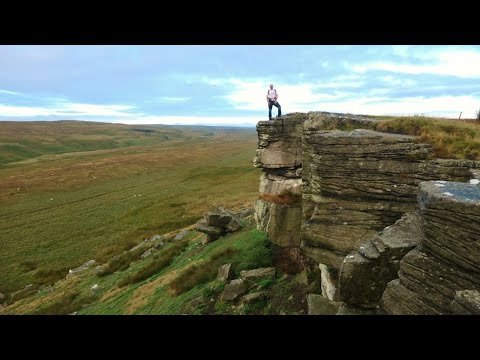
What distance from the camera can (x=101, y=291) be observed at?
1103 inches

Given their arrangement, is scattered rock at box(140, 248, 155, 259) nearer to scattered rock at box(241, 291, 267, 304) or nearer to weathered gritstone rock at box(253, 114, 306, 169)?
weathered gritstone rock at box(253, 114, 306, 169)

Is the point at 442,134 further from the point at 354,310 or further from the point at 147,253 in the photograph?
the point at 147,253

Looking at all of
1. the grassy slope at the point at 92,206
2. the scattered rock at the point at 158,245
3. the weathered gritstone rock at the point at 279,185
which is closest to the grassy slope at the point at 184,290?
the scattered rock at the point at 158,245

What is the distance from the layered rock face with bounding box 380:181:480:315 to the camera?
310 inches

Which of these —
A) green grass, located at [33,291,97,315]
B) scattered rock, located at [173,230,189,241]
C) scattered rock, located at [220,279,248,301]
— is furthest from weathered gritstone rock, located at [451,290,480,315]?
scattered rock, located at [173,230,189,241]

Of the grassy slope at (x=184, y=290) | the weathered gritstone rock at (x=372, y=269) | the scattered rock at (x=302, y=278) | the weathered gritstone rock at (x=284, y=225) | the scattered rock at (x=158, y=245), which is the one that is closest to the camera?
the weathered gritstone rock at (x=372, y=269)

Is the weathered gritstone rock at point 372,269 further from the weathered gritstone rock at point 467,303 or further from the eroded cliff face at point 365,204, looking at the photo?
the weathered gritstone rock at point 467,303

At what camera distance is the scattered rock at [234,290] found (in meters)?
18.8

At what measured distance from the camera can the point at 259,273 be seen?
20.5 metres

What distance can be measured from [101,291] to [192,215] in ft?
82.4

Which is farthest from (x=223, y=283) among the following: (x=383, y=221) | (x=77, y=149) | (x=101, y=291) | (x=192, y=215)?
(x=77, y=149)

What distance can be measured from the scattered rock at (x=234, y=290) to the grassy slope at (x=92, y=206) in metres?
23.5

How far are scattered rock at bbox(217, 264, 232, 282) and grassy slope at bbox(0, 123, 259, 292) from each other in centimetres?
2147
